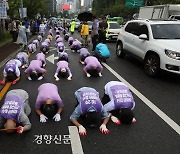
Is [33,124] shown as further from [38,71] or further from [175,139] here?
[38,71]

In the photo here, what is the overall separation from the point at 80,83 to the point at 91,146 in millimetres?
3825

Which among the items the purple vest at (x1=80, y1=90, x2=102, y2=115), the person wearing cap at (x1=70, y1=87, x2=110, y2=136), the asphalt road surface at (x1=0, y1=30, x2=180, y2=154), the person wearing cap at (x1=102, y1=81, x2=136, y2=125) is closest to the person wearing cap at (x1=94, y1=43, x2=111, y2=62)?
the asphalt road surface at (x1=0, y1=30, x2=180, y2=154)

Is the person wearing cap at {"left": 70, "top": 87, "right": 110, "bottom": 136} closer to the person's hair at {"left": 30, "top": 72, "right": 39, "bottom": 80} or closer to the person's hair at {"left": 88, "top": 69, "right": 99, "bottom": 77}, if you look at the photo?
the person's hair at {"left": 30, "top": 72, "right": 39, "bottom": 80}

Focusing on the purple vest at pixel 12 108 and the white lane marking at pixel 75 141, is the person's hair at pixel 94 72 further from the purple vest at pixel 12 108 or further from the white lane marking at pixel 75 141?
the purple vest at pixel 12 108

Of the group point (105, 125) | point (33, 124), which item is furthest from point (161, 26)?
point (33, 124)

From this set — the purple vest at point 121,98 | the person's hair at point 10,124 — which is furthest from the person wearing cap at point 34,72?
the person's hair at point 10,124

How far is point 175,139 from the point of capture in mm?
4504

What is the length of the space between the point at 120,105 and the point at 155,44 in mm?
4086

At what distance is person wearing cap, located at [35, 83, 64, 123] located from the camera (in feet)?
16.0

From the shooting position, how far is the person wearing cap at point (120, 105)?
4805mm

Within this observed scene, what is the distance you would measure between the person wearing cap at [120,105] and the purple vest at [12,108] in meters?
1.72

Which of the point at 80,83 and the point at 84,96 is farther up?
the point at 84,96

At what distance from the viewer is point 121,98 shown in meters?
5.01

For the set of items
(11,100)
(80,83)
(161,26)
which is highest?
(161,26)
